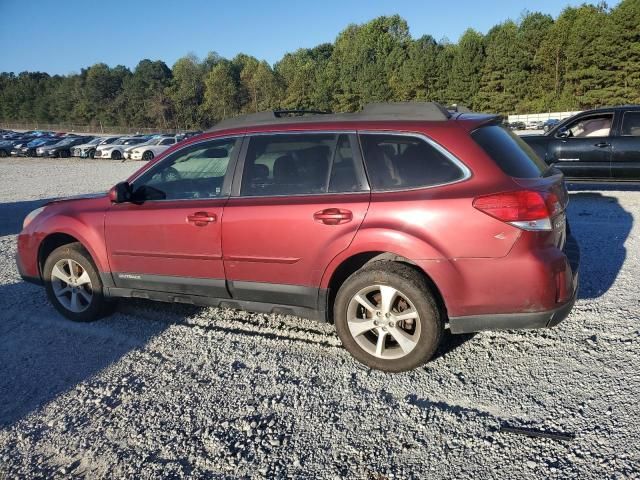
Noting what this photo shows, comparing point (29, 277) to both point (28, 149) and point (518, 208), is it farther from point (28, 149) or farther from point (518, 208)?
point (28, 149)

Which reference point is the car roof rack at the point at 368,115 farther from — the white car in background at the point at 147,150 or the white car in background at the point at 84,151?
the white car in background at the point at 84,151

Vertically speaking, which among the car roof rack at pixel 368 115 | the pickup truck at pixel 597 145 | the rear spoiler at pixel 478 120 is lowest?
Answer: the pickup truck at pixel 597 145

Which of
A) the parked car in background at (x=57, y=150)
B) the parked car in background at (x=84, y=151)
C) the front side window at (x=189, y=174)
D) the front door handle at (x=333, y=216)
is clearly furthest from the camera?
the parked car in background at (x=57, y=150)

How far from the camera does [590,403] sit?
3119 mm

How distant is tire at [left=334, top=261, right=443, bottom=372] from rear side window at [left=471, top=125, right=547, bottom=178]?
94cm

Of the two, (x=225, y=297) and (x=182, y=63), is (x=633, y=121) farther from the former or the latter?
(x=182, y=63)

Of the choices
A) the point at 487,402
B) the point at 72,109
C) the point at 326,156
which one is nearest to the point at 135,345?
the point at 326,156

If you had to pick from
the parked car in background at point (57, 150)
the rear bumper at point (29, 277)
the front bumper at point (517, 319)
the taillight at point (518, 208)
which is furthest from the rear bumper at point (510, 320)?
the parked car in background at point (57, 150)

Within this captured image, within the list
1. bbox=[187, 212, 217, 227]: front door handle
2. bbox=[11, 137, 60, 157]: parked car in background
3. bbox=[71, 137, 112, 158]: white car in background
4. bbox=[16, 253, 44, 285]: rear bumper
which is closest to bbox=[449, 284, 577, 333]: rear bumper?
bbox=[187, 212, 217, 227]: front door handle

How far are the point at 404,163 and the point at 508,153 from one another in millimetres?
744

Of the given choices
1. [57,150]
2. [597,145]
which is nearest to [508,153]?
[597,145]

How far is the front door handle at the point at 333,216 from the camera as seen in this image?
3.55 meters

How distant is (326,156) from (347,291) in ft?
3.32

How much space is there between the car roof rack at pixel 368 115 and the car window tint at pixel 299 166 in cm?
20
